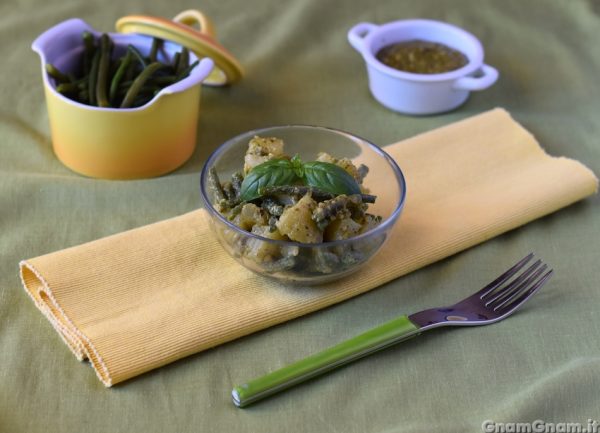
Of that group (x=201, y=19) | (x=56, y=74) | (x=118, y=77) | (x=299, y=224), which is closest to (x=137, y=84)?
(x=118, y=77)

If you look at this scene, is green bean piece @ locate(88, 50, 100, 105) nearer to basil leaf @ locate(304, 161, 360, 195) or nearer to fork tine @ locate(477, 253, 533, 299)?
basil leaf @ locate(304, 161, 360, 195)

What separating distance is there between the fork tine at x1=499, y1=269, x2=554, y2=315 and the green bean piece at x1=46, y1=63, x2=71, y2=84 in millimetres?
1013

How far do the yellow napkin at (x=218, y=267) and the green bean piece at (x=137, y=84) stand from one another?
0.33 meters

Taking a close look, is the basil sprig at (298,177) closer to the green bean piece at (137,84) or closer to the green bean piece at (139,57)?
the green bean piece at (137,84)

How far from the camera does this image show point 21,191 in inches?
61.7

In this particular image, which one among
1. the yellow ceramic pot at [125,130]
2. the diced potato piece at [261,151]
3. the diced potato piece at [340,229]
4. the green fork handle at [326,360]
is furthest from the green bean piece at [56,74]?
the green fork handle at [326,360]

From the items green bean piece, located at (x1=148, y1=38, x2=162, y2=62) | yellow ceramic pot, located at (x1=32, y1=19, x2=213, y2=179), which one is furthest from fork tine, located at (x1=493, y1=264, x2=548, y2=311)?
green bean piece, located at (x1=148, y1=38, x2=162, y2=62)

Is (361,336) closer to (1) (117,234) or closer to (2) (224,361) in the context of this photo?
(2) (224,361)

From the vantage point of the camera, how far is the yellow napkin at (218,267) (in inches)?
48.7

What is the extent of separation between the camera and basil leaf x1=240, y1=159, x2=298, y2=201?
4.23 ft

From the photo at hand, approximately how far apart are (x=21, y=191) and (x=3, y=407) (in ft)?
1.81

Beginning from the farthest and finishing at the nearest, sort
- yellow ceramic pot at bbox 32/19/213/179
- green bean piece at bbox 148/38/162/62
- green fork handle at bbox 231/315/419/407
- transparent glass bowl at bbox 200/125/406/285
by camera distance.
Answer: green bean piece at bbox 148/38/162/62
yellow ceramic pot at bbox 32/19/213/179
transparent glass bowl at bbox 200/125/406/285
green fork handle at bbox 231/315/419/407

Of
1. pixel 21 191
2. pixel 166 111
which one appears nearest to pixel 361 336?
pixel 166 111

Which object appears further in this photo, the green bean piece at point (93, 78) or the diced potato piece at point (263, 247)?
the green bean piece at point (93, 78)
